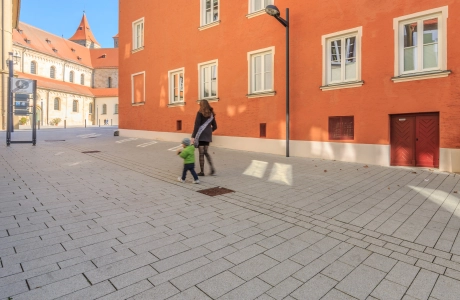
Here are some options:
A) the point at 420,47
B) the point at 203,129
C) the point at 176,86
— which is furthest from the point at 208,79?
the point at 420,47

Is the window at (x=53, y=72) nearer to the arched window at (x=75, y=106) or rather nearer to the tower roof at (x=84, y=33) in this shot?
the arched window at (x=75, y=106)

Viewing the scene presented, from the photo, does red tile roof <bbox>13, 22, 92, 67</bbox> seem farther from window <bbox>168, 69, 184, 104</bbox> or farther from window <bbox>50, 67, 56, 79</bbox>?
window <bbox>168, 69, 184, 104</bbox>

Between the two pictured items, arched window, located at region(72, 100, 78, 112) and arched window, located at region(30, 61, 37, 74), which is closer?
arched window, located at region(30, 61, 37, 74)

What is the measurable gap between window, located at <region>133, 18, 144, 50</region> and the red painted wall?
1.13 m

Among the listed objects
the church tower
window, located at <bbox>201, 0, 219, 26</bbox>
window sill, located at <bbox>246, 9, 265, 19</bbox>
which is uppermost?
the church tower

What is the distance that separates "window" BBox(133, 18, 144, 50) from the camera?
18.8 meters

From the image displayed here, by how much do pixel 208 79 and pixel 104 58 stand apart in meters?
65.8

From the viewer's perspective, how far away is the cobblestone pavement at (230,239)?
251cm

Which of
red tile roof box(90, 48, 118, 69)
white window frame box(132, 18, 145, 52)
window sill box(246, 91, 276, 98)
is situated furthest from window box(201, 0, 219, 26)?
red tile roof box(90, 48, 118, 69)

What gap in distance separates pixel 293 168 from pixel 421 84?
4296 mm

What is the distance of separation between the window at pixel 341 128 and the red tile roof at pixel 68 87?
5390cm

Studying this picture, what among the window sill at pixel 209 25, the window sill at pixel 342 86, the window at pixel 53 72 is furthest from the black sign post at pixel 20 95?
the window at pixel 53 72

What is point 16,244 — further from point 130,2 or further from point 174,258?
point 130,2

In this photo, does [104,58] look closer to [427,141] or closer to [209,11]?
[209,11]
